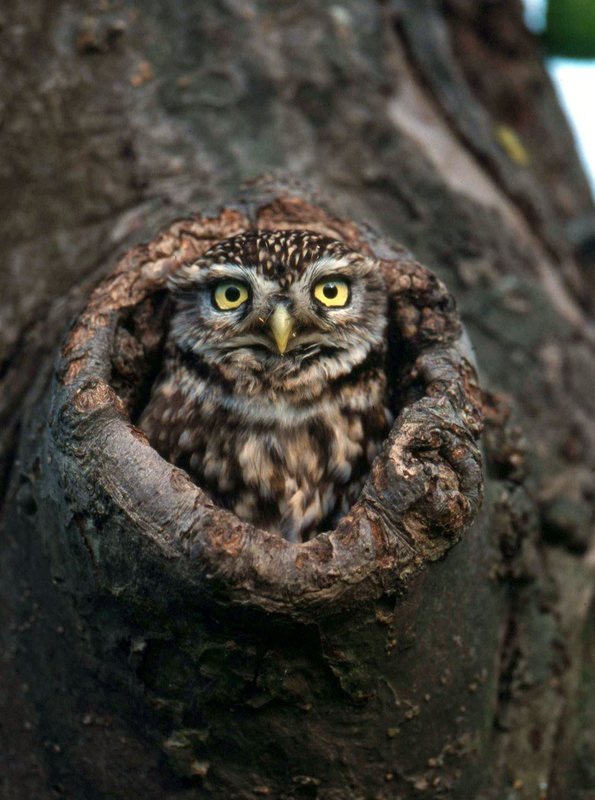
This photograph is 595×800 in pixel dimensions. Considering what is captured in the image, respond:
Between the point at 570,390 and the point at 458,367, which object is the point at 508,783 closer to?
the point at 458,367

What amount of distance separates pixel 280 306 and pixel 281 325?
56 millimetres

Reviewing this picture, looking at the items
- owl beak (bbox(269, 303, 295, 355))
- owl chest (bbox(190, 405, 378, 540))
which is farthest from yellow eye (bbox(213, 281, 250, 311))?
owl chest (bbox(190, 405, 378, 540))

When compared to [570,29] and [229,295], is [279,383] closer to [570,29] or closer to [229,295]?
[229,295]

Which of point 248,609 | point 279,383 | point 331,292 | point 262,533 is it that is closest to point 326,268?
point 331,292

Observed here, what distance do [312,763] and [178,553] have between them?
58 cm

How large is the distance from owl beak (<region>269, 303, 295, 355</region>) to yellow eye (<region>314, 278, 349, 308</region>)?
14cm

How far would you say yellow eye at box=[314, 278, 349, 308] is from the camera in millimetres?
2449

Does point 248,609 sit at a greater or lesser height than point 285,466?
lesser

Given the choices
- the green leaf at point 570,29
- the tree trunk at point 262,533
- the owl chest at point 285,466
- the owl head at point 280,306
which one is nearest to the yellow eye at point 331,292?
the owl head at point 280,306

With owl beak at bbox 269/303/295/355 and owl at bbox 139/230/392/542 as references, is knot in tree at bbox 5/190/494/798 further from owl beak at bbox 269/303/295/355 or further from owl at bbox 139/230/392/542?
owl at bbox 139/230/392/542

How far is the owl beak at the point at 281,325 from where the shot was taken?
91.4 inches

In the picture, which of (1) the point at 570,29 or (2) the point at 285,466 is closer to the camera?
(2) the point at 285,466

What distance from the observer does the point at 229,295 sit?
2486 millimetres

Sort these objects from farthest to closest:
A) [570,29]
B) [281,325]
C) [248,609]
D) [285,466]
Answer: [570,29] → [285,466] → [281,325] → [248,609]
